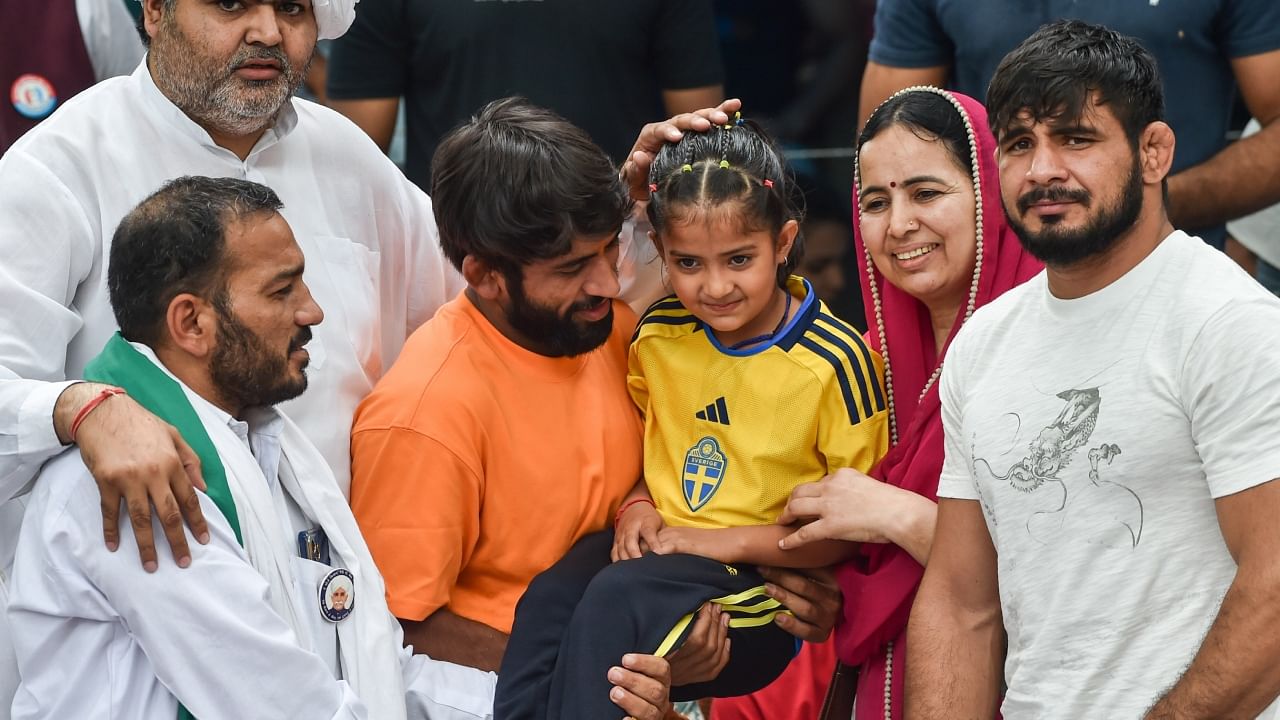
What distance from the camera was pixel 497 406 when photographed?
327 centimetres

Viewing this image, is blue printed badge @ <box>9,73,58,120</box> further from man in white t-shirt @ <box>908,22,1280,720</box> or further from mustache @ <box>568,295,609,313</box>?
man in white t-shirt @ <box>908,22,1280,720</box>

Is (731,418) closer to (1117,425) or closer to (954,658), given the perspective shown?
(954,658)

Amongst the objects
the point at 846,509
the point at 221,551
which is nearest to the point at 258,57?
the point at 221,551

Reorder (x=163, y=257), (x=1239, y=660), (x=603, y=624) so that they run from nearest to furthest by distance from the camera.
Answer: (x=1239, y=660)
(x=163, y=257)
(x=603, y=624)

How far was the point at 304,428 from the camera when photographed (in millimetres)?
3326

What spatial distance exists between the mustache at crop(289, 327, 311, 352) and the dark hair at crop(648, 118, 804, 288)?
807 mm

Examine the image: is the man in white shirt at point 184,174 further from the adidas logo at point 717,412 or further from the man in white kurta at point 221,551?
the adidas logo at point 717,412

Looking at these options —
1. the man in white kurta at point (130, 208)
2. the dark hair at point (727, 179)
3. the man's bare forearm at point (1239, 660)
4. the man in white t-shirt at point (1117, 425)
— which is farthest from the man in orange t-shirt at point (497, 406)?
the man's bare forearm at point (1239, 660)

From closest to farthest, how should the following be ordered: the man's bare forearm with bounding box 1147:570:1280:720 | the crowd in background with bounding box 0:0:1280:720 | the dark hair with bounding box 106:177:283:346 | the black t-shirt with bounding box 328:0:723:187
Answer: the man's bare forearm with bounding box 1147:570:1280:720
the dark hair with bounding box 106:177:283:346
the crowd in background with bounding box 0:0:1280:720
the black t-shirt with bounding box 328:0:723:187

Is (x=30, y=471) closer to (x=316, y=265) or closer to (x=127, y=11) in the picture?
(x=316, y=265)

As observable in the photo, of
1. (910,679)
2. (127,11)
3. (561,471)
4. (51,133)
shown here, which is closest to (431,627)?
(561,471)

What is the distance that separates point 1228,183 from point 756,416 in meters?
1.68

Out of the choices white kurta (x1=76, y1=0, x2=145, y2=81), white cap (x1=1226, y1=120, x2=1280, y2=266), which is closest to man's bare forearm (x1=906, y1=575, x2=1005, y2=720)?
white cap (x1=1226, y1=120, x2=1280, y2=266)

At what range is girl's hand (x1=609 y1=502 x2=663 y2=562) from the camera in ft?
10.7
